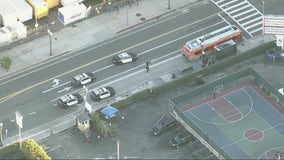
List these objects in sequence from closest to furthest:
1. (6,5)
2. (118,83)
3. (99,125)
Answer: (99,125), (118,83), (6,5)

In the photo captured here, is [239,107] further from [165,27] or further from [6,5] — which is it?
[6,5]

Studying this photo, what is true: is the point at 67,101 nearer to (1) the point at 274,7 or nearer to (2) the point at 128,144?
(2) the point at 128,144

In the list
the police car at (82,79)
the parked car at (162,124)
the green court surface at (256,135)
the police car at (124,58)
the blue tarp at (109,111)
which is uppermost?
the police car at (124,58)

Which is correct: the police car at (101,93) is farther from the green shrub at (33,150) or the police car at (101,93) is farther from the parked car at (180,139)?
the parked car at (180,139)

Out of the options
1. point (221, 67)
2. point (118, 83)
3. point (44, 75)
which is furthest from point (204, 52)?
point (44, 75)

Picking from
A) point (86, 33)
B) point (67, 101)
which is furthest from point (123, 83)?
point (86, 33)

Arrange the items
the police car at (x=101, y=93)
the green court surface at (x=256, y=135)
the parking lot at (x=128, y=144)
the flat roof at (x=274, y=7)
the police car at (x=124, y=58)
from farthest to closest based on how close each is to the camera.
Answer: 1. the flat roof at (x=274, y=7)
2. the police car at (x=124, y=58)
3. the police car at (x=101, y=93)
4. the green court surface at (x=256, y=135)
5. the parking lot at (x=128, y=144)

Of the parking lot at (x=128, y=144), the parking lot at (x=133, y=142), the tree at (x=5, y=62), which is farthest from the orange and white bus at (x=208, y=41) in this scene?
the tree at (x=5, y=62)
